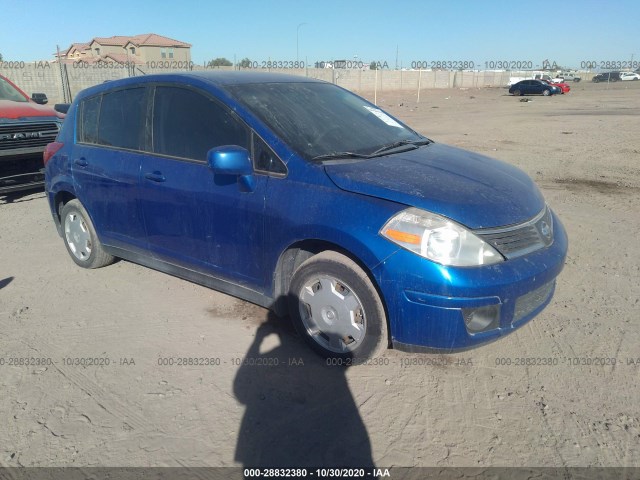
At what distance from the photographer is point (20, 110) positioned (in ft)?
24.4

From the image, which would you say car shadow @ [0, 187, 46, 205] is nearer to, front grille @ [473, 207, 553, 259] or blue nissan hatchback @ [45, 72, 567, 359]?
blue nissan hatchback @ [45, 72, 567, 359]

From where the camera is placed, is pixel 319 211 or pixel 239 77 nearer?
pixel 319 211

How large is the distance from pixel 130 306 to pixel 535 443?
315 cm

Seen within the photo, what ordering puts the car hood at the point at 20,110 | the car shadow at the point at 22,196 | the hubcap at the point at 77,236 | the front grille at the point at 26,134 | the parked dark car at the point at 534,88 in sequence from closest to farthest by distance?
the hubcap at the point at 77,236 < the front grille at the point at 26,134 < the car hood at the point at 20,110 < the car shadow at the point at 22,196 < the parked dark car at the point at 534,88

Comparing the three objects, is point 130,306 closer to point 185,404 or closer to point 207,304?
point 207,304

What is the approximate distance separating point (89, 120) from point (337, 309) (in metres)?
3.09

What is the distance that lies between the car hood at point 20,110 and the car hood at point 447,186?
633 centimetres

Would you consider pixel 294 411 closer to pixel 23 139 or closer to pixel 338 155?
pixel 338 155

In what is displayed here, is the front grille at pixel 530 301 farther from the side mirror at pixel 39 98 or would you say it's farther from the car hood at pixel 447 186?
the side mirror at pixel 39 98

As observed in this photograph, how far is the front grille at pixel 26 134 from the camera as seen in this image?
700 cm

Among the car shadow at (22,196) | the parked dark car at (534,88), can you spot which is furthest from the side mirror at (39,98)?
the parked dark car at (534,88)

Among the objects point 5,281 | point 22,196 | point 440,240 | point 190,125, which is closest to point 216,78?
point 190,125

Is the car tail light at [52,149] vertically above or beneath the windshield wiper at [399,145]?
beneath

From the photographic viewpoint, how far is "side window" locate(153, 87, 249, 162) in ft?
11.2
